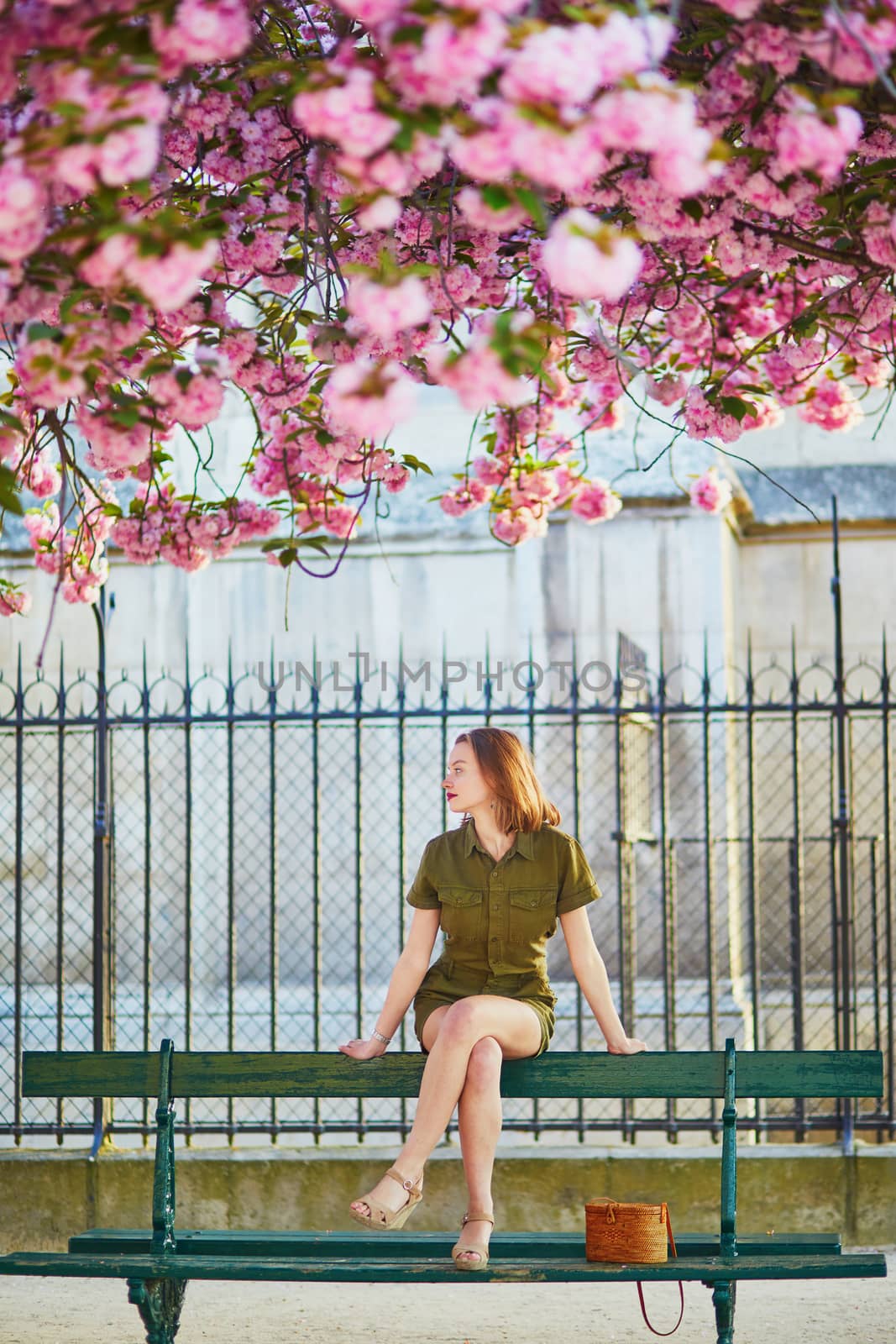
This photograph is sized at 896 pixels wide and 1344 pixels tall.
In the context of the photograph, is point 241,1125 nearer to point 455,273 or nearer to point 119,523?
point 119,523

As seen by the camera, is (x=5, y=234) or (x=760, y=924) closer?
(x=5, y=234)

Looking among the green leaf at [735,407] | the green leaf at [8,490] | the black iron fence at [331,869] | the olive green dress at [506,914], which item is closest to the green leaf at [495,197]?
the green leaf at [8,490]

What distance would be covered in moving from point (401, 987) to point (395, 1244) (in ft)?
2.42

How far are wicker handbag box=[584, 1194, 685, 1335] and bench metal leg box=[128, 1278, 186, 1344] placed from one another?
118 centimetres

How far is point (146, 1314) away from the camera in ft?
15.2

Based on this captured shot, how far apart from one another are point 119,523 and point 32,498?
4663mm

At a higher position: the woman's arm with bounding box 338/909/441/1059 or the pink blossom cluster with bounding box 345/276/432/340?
the pink blossom cluster with bounding box 345/276/432/340

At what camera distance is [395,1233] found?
4.88 meters

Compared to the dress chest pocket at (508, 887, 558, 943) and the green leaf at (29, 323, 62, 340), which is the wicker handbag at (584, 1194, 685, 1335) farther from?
the green leaf at (29, 323, 62, 340)

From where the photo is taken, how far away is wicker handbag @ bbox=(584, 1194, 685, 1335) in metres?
4.46

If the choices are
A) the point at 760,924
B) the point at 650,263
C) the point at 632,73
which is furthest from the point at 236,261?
the point at 760,924

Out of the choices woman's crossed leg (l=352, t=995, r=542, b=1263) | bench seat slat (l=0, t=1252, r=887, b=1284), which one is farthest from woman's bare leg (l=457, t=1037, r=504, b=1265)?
bench seat slat (l=0, t=1252, r=887, b=1284)

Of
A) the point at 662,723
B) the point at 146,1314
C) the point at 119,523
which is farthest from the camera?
the point at 662,723

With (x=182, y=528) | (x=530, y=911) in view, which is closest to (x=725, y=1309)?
(x=530, y=911)
